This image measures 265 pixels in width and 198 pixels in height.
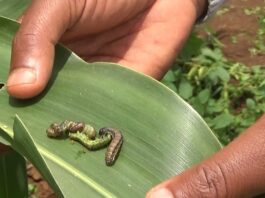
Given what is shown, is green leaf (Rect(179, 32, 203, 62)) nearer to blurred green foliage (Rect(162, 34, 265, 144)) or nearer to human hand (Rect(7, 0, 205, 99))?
blurred green foliage (Rect(162, 34, 265, 144))

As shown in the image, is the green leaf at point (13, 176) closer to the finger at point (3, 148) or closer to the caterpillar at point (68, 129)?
the finger at point (3, 148)

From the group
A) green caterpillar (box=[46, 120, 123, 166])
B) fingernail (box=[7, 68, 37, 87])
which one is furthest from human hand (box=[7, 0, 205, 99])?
green caterpillar (box=[46, 120, 123, 166])

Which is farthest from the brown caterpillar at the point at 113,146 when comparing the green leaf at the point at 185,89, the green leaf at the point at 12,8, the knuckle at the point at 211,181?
the green leaf at the point at 185,89

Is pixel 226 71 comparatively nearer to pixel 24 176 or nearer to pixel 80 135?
pixel 24 176

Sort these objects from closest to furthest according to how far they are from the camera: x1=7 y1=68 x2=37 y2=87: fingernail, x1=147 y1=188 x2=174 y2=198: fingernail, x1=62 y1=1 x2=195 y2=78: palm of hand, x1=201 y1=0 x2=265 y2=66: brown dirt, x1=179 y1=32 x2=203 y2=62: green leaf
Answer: x1=147 y1=188 x2=174 y2=198: fingernail
x1=7 y1=68 x2=37 y2=87: fingernail
x1=62 y1=1 x2=195 y2=78: palm of hand
x1=179 y1=32 x2=203 y2=62: green leaf
x1=201 y1=0 x2=265 y2=66: brown dirt

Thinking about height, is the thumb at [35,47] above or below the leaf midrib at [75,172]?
above

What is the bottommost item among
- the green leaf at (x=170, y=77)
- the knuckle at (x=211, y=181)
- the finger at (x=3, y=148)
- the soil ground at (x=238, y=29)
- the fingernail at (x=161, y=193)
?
the soil ground at (x=238, y=29)
